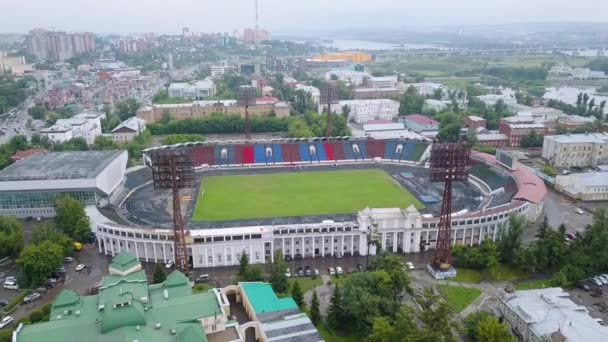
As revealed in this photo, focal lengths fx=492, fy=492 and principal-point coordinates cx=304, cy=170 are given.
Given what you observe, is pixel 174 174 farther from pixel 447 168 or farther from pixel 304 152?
pixel 304 152

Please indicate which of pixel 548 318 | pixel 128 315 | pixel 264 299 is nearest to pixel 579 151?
pixel 548 318

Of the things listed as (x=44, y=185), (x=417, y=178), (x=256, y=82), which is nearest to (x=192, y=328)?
(x=44, y=185)

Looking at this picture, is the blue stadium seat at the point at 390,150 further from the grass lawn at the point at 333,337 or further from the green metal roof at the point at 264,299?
the grass lawn at the point at 333,337

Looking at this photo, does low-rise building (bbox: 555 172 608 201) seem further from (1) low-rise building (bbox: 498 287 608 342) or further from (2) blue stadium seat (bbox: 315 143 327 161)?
(2) blue stadium seat (bbox: 315 143 327 161)

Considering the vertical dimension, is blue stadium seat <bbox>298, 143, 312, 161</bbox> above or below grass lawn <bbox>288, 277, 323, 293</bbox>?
above

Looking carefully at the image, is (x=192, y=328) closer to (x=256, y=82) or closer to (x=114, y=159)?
(x=114, y=159)

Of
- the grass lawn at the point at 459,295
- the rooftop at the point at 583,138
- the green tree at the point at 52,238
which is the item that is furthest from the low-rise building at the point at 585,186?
the green tree at the point at 52,238

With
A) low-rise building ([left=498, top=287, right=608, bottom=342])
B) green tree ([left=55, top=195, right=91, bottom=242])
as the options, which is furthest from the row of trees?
green tree ([left=55, top=195, right=91, bottom=242])

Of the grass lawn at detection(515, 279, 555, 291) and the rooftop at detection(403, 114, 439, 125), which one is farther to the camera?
the rooftop at detection(403, 114, 439, 125)
